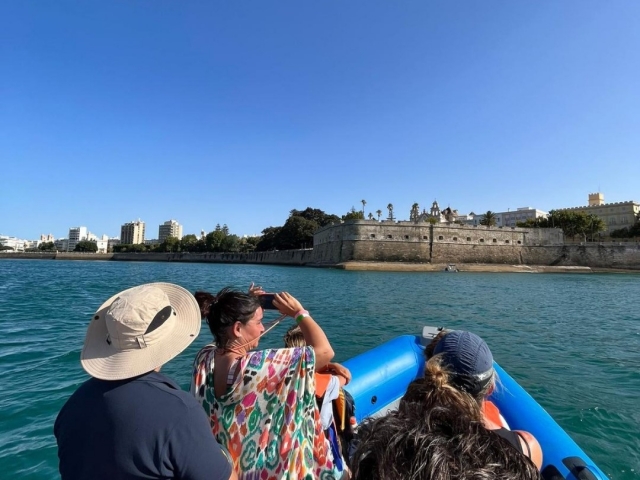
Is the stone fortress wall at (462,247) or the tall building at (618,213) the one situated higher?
the tall building at (618,213)

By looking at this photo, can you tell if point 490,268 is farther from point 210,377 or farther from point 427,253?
point 210,377

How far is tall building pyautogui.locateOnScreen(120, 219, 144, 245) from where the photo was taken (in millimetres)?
161250

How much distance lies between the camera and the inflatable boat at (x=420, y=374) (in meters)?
2.08

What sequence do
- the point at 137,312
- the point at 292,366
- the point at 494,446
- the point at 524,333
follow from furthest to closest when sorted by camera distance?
the point at 524,333, the point at 292,366, the point at 137,312, the point at 494,446

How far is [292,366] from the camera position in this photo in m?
1.51

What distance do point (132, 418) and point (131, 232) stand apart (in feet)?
591

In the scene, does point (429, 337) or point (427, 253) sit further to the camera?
point (427, 253)

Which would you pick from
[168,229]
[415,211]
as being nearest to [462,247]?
[415,211]

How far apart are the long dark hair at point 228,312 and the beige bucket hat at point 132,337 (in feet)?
1.14

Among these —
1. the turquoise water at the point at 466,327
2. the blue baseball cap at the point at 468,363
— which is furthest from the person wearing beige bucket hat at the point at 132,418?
the turquoise water at the point at 466,327

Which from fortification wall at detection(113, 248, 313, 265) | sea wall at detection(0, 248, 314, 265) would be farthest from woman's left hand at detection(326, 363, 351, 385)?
sea wall at detection(0, 248, 314, 265)

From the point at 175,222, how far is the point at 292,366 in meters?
199

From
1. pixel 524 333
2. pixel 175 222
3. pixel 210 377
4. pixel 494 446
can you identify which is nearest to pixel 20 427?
pixel 210 377

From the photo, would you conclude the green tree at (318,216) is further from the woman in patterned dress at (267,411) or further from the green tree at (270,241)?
the woman in patterned dress at (267,411)
